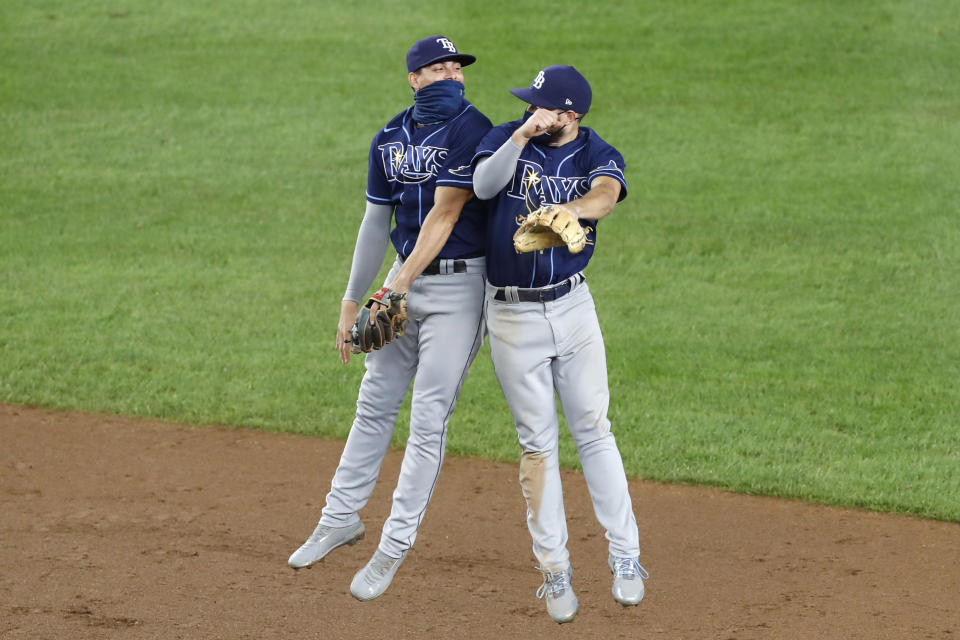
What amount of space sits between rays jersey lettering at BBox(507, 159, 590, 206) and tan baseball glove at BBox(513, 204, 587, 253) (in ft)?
0.73

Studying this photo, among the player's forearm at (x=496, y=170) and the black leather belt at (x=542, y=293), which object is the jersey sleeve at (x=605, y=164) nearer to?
the player's forearm at (x=496, y=170)

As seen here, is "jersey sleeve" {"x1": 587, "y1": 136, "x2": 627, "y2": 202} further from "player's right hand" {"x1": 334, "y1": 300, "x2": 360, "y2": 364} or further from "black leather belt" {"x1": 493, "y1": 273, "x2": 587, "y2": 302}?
"player's right hand" {"x1": 334, "y1": 300, "x2": 360, "y2": 364}

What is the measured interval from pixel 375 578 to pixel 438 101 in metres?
2.30

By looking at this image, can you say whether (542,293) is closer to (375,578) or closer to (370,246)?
(370,246)

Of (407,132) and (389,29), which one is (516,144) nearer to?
(407,132)

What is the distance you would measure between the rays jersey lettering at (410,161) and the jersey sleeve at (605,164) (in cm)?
72

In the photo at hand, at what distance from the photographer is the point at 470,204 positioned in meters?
5.63

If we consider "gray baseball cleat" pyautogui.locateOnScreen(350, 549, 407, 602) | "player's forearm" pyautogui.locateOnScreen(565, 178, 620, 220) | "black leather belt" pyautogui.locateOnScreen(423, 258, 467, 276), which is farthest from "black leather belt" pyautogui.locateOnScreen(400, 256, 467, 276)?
"gray baseball cleat" pyautogui.locateOnScreen(350, 549, 407, 602)

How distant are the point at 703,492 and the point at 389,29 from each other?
14.3 m

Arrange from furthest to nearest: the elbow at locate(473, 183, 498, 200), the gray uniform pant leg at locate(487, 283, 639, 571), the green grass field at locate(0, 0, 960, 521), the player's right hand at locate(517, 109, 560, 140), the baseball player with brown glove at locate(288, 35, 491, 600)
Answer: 1. the green grass field at locate(0, 0, 960, 521)
2. the baseball player with brown glove at locate(288, 35, 491, 600)
3. the gray uniform pant leg at locate(487, 283, 639, 571)
4. the elbow at locate(473, 183, 498, 200)
5. the player's right hand at locate(517, 109, 560, 140)

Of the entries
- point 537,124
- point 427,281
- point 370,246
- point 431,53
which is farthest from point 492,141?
point 370,246

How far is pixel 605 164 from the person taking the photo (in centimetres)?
526

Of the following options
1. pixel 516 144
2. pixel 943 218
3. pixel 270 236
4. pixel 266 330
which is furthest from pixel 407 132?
pixel 943 218

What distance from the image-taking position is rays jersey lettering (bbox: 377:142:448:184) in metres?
5.62
